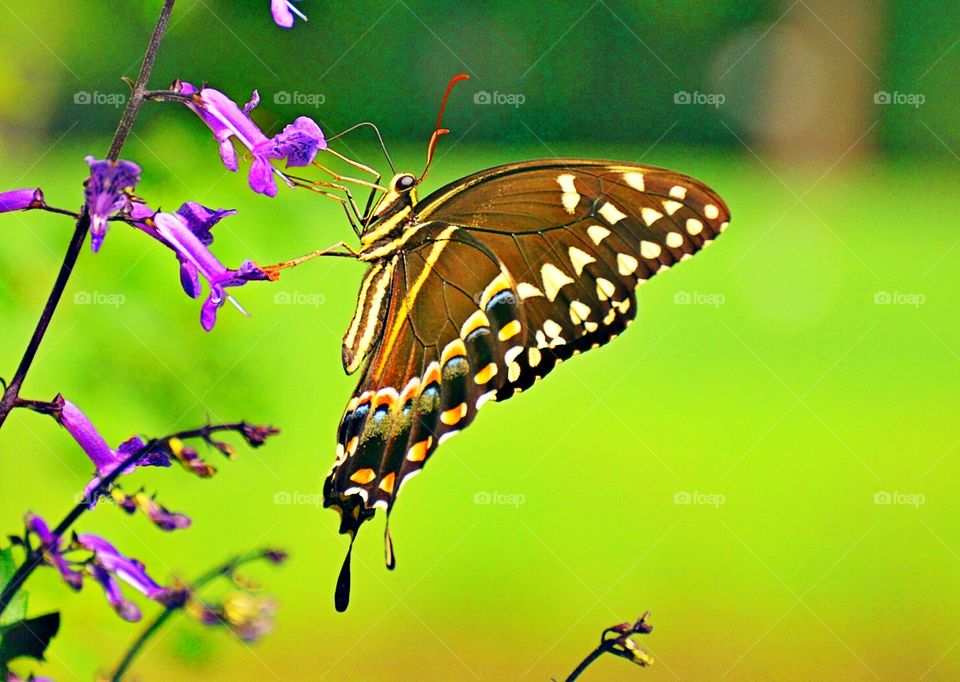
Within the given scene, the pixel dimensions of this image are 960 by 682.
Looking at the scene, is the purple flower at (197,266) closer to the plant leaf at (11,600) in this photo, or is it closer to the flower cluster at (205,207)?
the flower cluster at (205,207)

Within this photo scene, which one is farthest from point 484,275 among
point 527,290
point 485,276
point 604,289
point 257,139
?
point 257,139

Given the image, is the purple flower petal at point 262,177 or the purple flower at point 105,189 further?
the purple flower petal at point 262,177

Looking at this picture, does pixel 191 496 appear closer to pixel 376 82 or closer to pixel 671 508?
pixel 671 508

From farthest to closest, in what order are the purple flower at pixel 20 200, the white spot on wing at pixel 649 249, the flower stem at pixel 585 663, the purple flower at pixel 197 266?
the white spot on wing at pixel 649 249, the purple flower at pixel 197 266, the purple flower at pixel 20 200, the flower stem at pixel 585 663

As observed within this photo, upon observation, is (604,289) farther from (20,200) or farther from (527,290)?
(20,200)

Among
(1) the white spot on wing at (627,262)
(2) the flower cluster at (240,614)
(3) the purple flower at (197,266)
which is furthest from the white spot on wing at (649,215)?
(2) the flower cluster at (240,614)

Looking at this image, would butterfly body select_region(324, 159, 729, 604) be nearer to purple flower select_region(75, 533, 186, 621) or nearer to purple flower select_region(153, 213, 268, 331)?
purple flower select_region(153, 213, 268, 331)

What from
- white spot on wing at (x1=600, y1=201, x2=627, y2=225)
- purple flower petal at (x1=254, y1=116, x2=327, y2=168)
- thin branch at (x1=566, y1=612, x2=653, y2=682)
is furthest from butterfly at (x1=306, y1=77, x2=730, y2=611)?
thin branch at (x1=566, y1=612, x2=653, y2=682)
